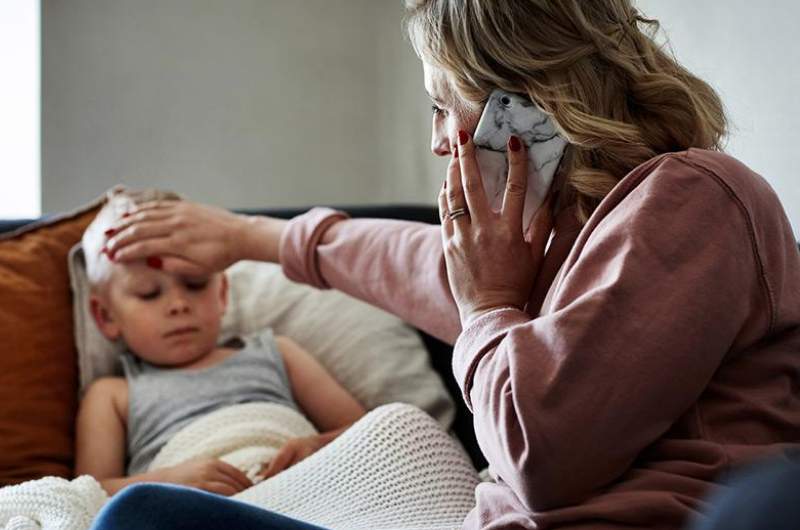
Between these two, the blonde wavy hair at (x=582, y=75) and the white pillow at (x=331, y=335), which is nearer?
the blonde wavy hair at (x=582, y=75)

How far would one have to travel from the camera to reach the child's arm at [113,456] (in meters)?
1.51

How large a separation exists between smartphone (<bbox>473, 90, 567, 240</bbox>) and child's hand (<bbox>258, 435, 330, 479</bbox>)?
592mm

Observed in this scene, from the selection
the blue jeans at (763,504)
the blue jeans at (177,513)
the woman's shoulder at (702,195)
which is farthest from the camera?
the woman's shoulder at (702,195)

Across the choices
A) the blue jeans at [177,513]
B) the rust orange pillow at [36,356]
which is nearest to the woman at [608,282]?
the blue jeans at [177,513]

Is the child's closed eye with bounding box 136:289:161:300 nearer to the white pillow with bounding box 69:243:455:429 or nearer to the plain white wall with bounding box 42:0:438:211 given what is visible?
the white pillow with bounding box 69:243:455:429

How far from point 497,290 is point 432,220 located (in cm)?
106

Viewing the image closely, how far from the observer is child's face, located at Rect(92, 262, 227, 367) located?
68.4 inches

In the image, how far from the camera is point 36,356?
169 centimetres

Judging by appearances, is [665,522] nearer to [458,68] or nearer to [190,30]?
[458,68]

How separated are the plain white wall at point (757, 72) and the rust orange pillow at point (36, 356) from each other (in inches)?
41.4

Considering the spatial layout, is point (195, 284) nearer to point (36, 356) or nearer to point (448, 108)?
point (36, 356)

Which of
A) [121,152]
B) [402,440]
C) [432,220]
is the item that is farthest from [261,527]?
[121,152]

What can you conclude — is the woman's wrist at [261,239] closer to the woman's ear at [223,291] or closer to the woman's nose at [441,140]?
the woman's ear at [223,291]

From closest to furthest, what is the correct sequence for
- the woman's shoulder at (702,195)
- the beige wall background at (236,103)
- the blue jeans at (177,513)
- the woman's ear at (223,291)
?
the blue jeans at (177,513)
the woman's shoulder at (702,195)
the woman's ear at (223,291)
the beige wall background at (236,103)
